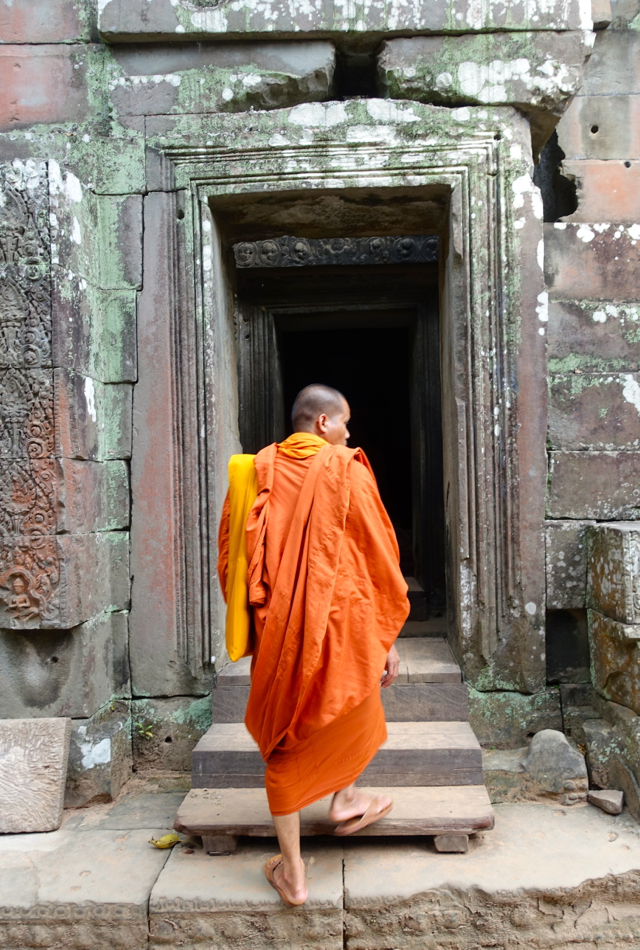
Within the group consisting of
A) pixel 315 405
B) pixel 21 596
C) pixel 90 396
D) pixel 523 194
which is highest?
pixel 523 194

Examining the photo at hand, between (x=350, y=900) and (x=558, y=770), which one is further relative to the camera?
(x=558, y=770)

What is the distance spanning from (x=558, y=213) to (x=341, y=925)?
3957 mm

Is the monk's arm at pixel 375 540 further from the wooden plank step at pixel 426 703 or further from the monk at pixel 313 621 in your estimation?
the wooden plank step at pixel 426 703

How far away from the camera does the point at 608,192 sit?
13.1ft

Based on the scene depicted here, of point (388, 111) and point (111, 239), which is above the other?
point (388, 111)

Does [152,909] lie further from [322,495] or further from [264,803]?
[322,495]

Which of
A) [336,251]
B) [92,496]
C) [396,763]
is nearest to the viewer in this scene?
[396,763]

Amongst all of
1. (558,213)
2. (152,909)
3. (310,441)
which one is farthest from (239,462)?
(558,213)

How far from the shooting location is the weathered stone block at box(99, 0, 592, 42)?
3.45 meters

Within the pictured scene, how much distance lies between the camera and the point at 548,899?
251 centimetres

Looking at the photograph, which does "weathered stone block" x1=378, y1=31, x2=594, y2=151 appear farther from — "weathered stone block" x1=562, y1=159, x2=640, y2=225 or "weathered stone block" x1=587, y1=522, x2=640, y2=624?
"weathered stone block" x1=587, y1=522, x2=640, y2=624

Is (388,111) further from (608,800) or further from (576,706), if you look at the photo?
(608,800)

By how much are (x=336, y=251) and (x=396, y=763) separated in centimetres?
358

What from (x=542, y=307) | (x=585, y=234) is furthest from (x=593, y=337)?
(x=585, y=234)
